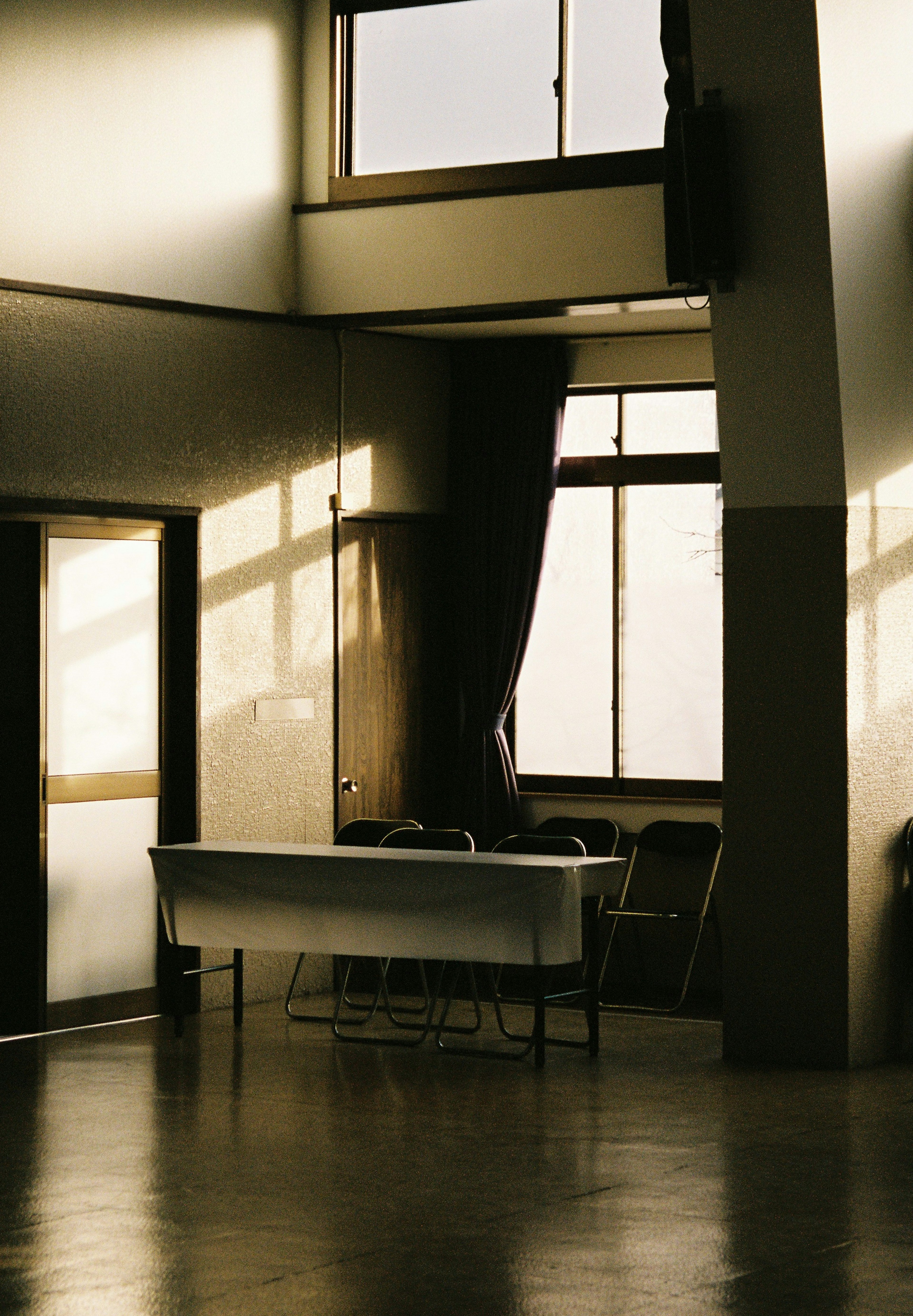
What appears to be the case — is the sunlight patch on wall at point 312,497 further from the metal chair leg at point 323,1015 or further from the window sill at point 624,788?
the metal chair leg at point 323,1015

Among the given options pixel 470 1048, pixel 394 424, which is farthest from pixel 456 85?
pixel 470 1048

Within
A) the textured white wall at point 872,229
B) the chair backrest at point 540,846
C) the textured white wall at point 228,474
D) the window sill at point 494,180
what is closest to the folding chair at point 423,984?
the chair backrest at point 540,846

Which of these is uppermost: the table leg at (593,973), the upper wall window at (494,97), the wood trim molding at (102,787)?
the upper wall window at (494,97)

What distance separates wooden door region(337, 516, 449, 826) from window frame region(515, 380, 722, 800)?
0.61 metres

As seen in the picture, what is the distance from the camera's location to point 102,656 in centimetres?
773

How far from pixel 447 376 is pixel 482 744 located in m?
1.88

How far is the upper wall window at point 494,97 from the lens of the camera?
313 inches

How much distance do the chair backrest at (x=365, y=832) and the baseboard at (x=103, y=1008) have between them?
106 cm

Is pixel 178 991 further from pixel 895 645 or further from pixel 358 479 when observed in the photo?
pixel 895 645

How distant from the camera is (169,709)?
26.5 ft

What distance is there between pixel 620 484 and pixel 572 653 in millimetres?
883

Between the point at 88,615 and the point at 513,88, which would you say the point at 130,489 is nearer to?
the point at 88,615

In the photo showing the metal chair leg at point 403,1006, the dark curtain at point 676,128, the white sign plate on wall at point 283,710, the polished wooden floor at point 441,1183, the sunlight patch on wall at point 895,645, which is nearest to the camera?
the polished wooden floor at point 441,1183

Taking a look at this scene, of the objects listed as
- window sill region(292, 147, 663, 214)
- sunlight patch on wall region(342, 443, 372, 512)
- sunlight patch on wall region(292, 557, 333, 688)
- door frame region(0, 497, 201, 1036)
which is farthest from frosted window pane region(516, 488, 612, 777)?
door frame region(0, 497, 201, 1036)
